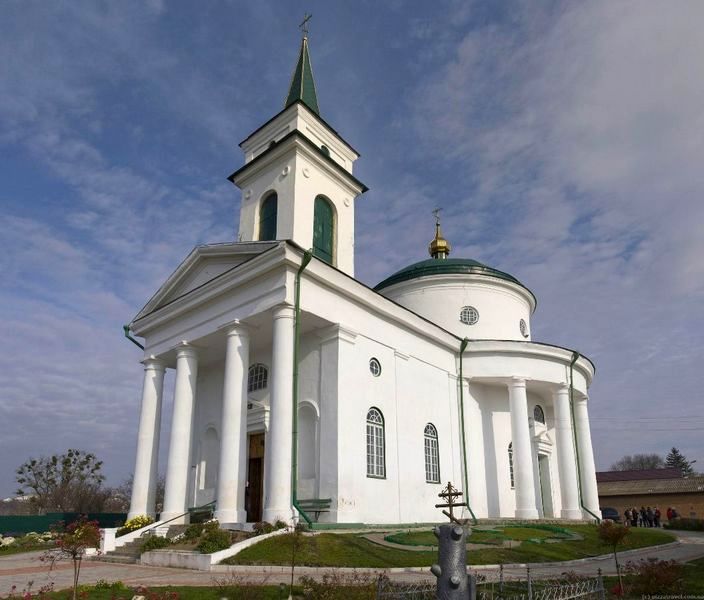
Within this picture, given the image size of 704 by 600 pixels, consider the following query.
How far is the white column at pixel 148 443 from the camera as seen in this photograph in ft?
60.6

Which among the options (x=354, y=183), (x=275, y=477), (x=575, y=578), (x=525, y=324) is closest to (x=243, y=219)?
(x=354, y=183)

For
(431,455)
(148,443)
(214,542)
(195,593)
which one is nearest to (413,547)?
(214,542)

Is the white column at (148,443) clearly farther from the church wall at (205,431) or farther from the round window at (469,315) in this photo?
the round window at (469,315)

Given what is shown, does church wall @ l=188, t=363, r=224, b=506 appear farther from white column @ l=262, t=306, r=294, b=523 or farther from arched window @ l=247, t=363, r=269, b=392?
white column @ l=262, t=306, r=294, b=523

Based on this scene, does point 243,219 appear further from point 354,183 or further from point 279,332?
point 279,332

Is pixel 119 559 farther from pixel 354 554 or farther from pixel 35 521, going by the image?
pixel 35 521

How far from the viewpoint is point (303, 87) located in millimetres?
24391

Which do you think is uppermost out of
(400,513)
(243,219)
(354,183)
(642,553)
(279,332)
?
(354,183)

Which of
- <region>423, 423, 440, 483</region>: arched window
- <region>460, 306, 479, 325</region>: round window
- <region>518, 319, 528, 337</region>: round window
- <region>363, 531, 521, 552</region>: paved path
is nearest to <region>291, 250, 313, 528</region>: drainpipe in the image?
<region>363, 531, 521, 552</region>: paved path

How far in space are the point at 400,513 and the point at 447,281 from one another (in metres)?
11.1

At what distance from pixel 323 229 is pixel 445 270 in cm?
726

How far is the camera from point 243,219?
21.9m

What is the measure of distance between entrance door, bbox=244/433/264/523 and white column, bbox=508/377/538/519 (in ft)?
30.8

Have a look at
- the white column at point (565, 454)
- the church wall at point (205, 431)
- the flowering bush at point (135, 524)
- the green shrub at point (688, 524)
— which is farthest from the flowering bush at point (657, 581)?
the green shrub at point (688, 524)
